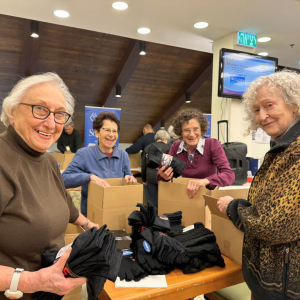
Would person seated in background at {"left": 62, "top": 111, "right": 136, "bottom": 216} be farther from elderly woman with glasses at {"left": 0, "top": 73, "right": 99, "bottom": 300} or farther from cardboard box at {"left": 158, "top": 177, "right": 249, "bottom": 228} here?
elderly woman with glasses at {"left": 0, "top": 73, "right": 99, "bottom": 300}

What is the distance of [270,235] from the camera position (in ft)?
3.34

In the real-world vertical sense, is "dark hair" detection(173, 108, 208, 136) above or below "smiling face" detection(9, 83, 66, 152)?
above

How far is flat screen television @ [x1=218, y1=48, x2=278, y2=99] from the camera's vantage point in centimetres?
382

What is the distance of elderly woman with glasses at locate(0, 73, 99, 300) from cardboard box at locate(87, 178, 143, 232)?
317 millimetres

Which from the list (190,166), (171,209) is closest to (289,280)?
(171,209)

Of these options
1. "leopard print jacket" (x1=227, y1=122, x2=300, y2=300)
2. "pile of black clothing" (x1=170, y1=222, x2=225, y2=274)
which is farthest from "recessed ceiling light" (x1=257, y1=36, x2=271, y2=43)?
"pile of black clothing" (x1=170, y1=222, x2=225, y2=274)

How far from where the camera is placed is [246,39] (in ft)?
13.1

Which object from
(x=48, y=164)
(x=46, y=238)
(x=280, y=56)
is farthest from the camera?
(x=280, y=56)

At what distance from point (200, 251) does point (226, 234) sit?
0.24m

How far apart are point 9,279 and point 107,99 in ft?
24.1

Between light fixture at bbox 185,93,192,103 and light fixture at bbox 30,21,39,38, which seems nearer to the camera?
light fixture at bbox 30,21,39,38

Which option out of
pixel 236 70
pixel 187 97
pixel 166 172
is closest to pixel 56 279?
pixel 166 172

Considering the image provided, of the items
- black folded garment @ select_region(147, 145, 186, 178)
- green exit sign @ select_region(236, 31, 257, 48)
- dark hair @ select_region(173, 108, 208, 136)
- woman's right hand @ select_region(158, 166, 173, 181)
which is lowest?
woman's right hand @ select_region(158, 166, 173, 181)

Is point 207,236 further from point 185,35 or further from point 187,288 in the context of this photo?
point 185,35
